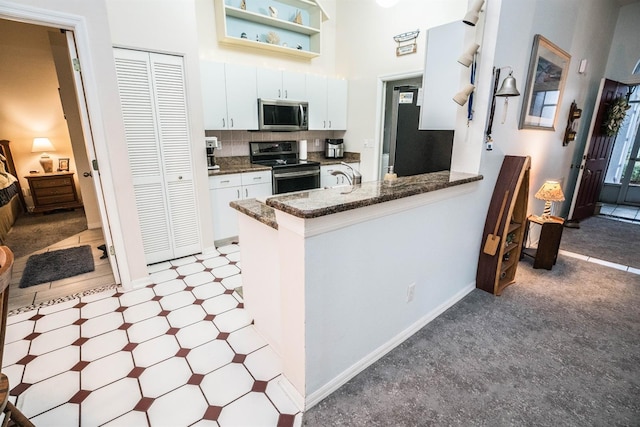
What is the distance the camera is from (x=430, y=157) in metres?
2.58

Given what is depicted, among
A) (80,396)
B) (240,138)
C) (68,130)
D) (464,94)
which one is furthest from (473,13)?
(68,130)

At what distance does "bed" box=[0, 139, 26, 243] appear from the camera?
3795 mm

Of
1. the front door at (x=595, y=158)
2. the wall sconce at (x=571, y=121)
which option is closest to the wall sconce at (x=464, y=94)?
the wall sconce at (x=571, y=121)

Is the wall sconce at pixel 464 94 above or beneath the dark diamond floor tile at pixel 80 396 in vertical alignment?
above

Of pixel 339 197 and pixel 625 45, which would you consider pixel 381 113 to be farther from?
pixel 625 45

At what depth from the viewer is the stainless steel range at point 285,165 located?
3.81m

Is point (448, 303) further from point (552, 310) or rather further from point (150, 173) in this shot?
point (150, 173)

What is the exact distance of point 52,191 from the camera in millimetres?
Answer: 4707

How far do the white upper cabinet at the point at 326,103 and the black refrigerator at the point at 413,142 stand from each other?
177 centimetres

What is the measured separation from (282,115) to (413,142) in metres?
2.00

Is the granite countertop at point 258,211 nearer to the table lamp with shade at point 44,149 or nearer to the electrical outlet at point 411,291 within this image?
→ the electrical outlet at point 411,291

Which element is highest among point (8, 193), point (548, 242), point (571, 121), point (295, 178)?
point (571, 121)

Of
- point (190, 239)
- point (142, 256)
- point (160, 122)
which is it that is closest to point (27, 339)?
point (142, 256)

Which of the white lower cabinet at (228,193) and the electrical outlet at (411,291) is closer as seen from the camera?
the electrical outlet at (411,291)
